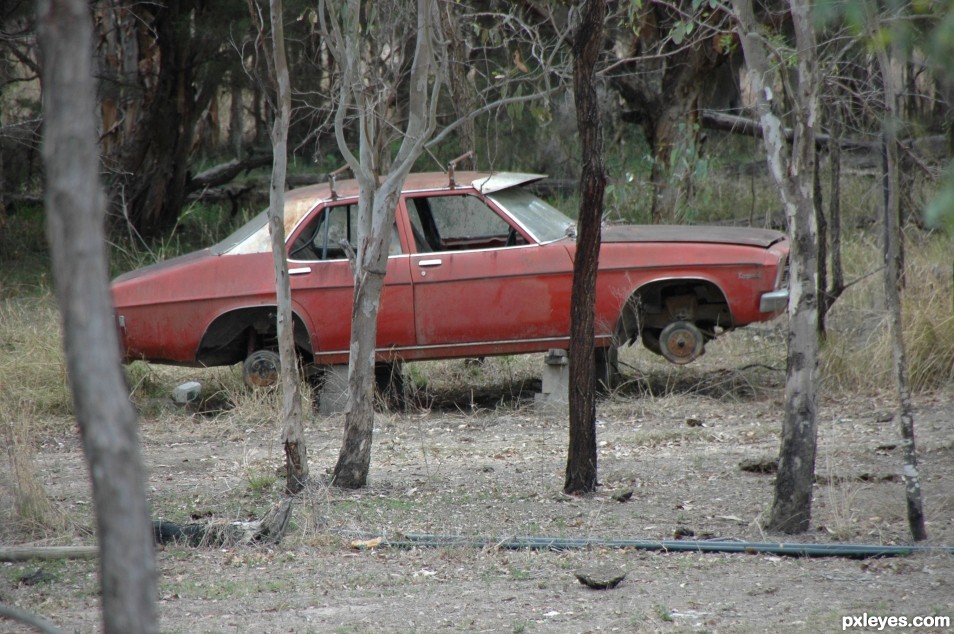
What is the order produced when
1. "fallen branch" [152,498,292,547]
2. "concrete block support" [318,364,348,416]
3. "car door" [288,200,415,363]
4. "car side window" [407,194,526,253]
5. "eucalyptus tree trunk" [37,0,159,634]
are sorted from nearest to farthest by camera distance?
"eucalyptus tree trunk" [37,0,159,634] → "fallen branch" [152,498,292,547] → "car door" [288,200,415,363] → "concrete block support" [318,364,348,416] → "car side window" [407,194,526,253]

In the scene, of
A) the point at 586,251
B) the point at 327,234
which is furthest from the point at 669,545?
the point at 327,234

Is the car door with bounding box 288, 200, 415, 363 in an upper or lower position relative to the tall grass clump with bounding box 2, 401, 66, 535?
upper

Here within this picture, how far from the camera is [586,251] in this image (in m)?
5.60

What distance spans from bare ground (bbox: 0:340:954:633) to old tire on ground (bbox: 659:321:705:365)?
36 cm

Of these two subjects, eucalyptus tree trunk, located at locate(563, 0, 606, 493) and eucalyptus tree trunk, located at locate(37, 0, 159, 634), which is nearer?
eucalyptus tree trunk, located at locate(37, 0, 159, 634)

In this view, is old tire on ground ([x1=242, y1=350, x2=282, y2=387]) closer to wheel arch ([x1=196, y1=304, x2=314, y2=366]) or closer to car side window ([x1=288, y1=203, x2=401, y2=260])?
wheel arch ([x1=196, y1=304, x2=314, y2=366])

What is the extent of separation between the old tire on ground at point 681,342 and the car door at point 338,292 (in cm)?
210

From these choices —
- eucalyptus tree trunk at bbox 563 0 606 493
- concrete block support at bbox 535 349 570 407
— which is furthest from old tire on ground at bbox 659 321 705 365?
eucalyptus tree trunk at bbox 563 0 606 493

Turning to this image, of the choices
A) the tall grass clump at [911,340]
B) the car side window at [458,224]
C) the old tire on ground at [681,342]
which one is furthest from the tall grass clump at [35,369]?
the tall grass clump at [911,340]

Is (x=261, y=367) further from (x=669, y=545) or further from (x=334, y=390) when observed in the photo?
(x=669, y=545)

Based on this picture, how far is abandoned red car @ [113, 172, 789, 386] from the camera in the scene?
27.1 ft

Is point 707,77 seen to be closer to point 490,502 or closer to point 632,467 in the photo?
point 632,467

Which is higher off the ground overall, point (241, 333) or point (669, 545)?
point (241, 333)

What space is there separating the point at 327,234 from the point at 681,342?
3.07m
